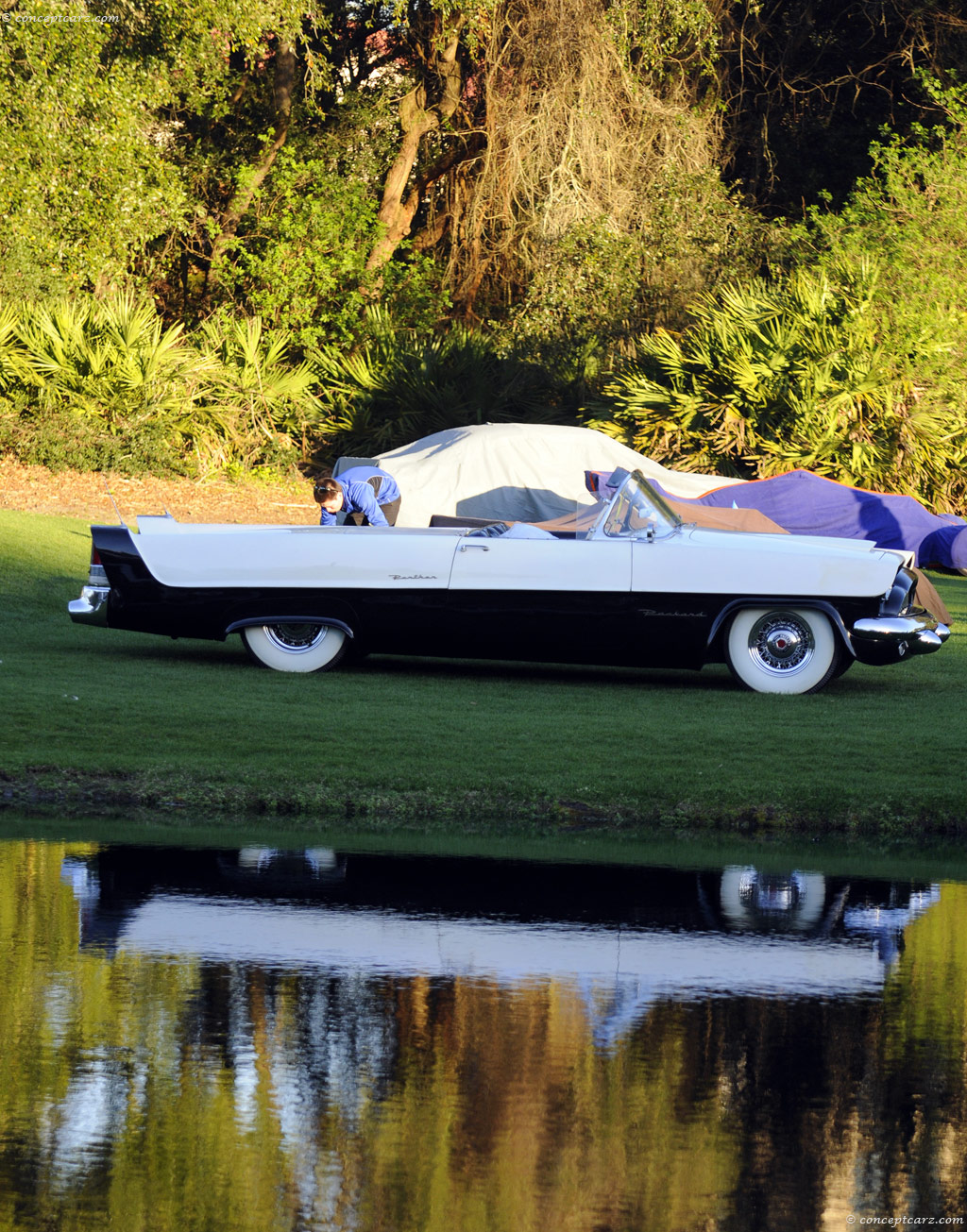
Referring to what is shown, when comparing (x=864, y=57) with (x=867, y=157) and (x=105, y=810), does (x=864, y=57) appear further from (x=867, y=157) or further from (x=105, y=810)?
(x=105, y=810)

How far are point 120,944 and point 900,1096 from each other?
2.44 meters

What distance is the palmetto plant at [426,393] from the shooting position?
2761 cm

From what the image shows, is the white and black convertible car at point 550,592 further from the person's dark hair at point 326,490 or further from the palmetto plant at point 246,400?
the palmetto plant at point 246,400

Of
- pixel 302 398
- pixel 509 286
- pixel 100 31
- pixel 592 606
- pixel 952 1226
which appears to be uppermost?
pixel 100 31

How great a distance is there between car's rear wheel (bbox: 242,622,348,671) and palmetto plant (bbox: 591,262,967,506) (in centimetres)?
1439

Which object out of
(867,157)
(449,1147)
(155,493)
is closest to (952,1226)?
(449,1147)

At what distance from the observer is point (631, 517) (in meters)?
10.4

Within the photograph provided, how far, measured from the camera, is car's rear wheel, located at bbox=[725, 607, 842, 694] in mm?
10398

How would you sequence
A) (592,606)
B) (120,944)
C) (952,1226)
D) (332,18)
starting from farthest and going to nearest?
(332,18), (592,606), (120,944), (952,1226)

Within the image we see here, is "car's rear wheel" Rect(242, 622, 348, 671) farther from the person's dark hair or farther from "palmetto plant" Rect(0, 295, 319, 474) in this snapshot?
"palmetto plant" Rect(0, 295, 319, 474)

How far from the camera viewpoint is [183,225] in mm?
27250

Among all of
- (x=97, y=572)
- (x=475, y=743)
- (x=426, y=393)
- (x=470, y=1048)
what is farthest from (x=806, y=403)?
(x=470, y=1048)

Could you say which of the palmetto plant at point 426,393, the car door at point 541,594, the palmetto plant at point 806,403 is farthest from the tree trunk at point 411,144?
the car door at point 541,594

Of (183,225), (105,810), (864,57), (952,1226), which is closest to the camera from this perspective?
(952,1226)
